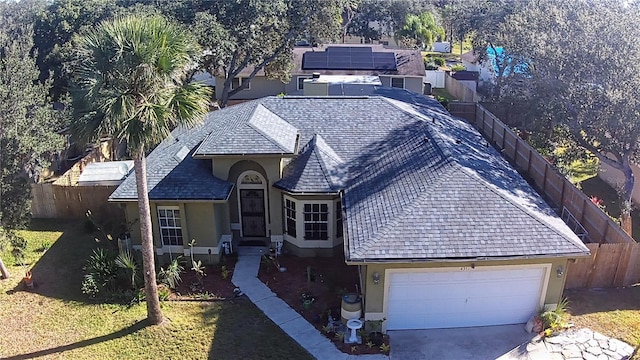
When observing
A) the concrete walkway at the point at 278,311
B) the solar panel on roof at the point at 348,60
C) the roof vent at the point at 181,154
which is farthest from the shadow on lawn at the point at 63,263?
the solar panel on roof at the point at 348,60

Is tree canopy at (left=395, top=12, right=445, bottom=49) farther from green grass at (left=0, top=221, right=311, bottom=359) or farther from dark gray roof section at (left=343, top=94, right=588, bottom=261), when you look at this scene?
green grass at (left=0, top=221, right=311, bottom=359)

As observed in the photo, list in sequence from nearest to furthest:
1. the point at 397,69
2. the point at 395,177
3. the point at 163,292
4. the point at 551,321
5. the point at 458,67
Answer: the point at 551,321
the point at 163,292
the point at 395,177
the point at 397,69
the point at 458,67

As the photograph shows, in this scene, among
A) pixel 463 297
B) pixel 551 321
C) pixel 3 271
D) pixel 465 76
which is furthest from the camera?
pixel 465 76

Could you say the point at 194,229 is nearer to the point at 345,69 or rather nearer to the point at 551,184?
the point at 551,184

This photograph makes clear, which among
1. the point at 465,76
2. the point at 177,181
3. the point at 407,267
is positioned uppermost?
the point at 177,181

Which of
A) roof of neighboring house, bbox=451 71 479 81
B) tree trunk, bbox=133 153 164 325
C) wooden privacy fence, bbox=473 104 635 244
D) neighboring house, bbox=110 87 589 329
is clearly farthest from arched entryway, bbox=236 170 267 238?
roof of neighboring house, bbox=451 71 479 81

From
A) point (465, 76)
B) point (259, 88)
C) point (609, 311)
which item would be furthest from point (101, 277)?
point (465, 76)
